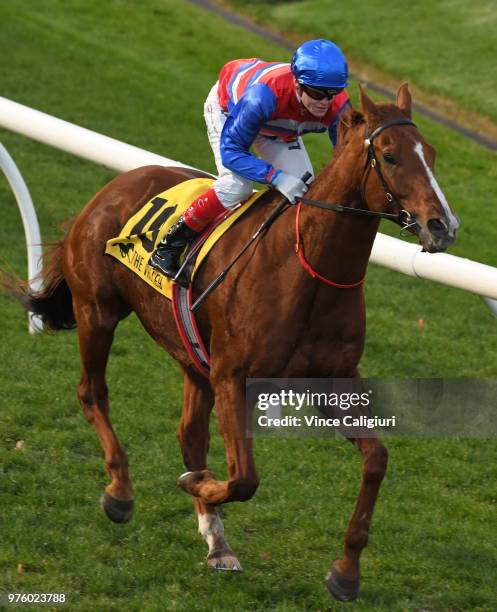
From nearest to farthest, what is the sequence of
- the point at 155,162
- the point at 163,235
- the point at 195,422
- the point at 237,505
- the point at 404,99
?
the point at 404,99
the point at 163,235
the point at 195,422
the point at 237,505
the point at 155,162

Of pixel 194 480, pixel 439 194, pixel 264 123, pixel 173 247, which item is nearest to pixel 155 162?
pixel 173 247

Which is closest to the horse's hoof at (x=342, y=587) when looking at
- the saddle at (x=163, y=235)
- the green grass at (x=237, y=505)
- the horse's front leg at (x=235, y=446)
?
the green grass at (x=237, y=505)

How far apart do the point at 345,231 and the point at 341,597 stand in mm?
1516

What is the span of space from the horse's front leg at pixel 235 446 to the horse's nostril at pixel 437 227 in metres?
1.16

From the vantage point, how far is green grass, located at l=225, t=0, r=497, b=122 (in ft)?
51.6

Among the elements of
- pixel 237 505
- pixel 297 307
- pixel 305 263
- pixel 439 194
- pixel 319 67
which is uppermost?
pixel 319 67

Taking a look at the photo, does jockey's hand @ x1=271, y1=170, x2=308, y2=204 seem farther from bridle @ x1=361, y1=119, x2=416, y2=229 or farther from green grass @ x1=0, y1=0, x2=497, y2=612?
green grass @ x1=0, y1=0, x2=497, y2=612

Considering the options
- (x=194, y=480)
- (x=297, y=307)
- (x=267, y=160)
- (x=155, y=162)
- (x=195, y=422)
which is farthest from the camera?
(x=155, y=162)

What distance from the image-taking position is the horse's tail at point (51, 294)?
21.5ft

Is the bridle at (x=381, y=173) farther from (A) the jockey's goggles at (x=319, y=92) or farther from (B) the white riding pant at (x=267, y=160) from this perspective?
(B) the white riding pant at (x=267, y=160)

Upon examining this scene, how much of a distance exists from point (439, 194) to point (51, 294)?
9.42 ft

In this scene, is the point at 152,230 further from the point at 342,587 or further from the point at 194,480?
the point at 342,587

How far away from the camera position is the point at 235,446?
5000 millimetres

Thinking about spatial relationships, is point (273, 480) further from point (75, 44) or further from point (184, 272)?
point (75, 44)
